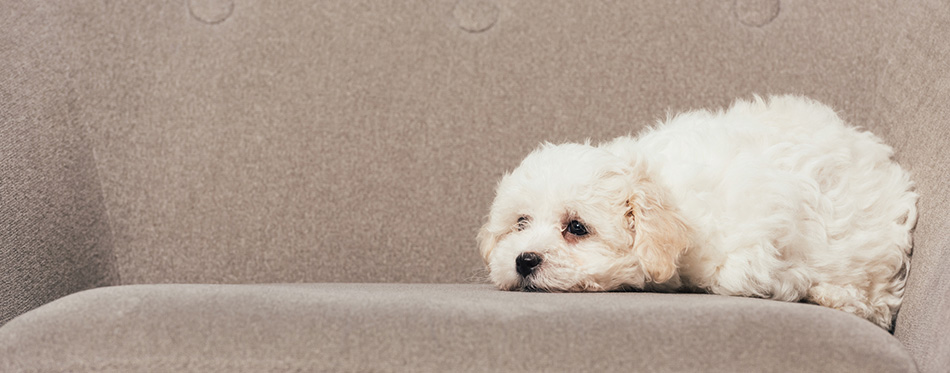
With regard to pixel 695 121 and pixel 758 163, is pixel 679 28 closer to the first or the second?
pixel 695 121

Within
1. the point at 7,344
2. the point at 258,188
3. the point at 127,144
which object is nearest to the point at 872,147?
the point at 258,188

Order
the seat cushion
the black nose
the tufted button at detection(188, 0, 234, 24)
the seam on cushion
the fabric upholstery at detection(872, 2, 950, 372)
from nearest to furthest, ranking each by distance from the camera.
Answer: the seat cushion < the fabric upholstery at detection(872, 2, 950, 372) < the black nose < the seam on cushion < the tufted button at detection(188, 0, 234, 24)

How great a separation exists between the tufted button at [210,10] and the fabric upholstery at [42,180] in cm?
36

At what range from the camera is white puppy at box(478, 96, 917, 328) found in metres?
1.61

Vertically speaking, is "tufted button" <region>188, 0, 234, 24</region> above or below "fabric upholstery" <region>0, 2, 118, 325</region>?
above

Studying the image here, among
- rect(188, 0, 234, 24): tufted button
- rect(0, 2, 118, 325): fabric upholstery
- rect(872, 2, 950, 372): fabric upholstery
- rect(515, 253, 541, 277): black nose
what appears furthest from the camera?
rect(188, 0, 234, 24): tufted button

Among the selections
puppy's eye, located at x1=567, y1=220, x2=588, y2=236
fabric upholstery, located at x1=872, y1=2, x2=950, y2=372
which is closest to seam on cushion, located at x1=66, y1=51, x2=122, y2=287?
puppy's eye, located at x1=567, y1=220, x2=588, y2=236

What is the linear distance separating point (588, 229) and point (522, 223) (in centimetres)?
19

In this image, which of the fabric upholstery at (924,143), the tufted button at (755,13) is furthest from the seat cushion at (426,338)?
the tufted button at (755,13)

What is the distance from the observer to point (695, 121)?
1905 millimetres

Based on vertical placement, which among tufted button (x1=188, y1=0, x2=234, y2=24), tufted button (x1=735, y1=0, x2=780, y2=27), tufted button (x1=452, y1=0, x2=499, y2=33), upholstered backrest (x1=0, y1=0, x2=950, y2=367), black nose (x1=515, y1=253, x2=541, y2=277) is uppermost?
tufted button (x1=188, y1=0, x2=234, y2=24)

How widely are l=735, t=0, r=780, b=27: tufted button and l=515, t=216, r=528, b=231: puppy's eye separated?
961mm

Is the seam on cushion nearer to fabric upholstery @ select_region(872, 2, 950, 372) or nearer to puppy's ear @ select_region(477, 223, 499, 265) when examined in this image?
puppy's ear @ select_region(477, 223, 499, 265)

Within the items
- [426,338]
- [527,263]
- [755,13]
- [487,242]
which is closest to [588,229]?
[527,263]
